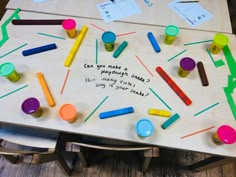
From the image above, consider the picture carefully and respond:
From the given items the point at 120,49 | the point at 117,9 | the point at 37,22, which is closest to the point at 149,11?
the point at 117,9

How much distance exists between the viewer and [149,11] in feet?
3.84

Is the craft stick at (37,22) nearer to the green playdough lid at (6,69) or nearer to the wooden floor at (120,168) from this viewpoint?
the green playdough lid at (6,69)

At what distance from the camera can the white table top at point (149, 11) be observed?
3.67 ft

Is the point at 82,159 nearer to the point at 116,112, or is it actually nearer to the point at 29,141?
the point at 29,141

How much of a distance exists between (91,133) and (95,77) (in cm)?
25

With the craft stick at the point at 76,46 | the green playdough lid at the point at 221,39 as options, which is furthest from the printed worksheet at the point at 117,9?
the green playdough lid at the point at 221,39

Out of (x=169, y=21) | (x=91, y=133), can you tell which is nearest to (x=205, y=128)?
(x=91, y=133)

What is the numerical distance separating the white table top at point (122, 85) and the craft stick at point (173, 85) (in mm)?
17

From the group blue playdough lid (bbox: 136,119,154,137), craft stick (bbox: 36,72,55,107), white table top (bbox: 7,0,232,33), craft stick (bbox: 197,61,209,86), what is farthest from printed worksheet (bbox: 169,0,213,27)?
craft stick (bbox: 36,72,55,107)

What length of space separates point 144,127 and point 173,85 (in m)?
0.24

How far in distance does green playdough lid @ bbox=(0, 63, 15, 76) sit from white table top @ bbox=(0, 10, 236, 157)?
5cm

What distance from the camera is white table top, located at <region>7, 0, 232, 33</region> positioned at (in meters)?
1.12

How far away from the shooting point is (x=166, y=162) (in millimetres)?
1432

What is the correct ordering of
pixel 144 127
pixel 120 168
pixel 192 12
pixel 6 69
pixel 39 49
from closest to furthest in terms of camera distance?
pixel 144 127 → pixel 6 69 → pixel 39 49 → pixel 192 12 → pixel 120 168
